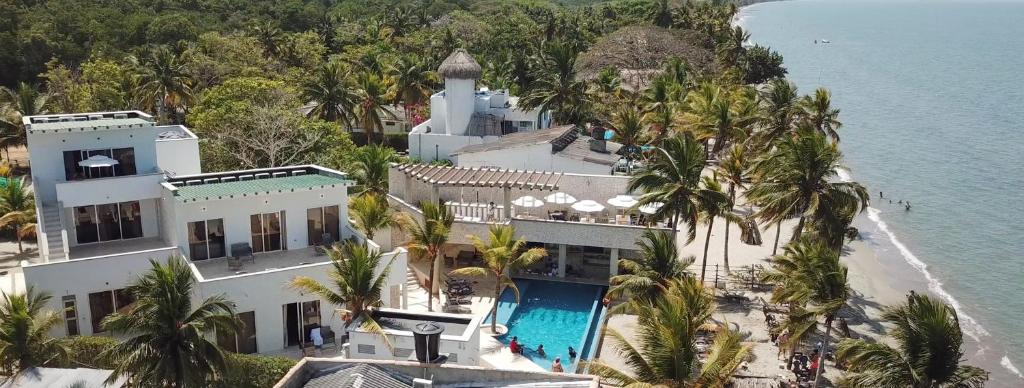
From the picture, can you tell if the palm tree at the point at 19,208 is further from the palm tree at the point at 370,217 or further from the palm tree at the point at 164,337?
the palm tree at the point at 164,337

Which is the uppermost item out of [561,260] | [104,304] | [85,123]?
[85,123]

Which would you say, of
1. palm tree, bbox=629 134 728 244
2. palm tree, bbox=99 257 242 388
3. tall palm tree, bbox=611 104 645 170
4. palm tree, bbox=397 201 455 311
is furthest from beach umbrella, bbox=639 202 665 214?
palm tree, bbox=99 257 242 388

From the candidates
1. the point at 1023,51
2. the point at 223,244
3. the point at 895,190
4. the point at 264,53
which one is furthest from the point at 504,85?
the point at 1023,51

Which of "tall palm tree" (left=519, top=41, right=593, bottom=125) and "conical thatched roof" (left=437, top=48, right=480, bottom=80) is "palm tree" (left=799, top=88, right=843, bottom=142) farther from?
"conical thatched roof" (left=437, top=48, right=480, bottom=80)

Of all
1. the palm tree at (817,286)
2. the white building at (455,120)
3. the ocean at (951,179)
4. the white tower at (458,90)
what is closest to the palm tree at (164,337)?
the palm tree at (817,286)

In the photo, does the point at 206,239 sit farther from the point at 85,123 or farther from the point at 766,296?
the point at 766,296

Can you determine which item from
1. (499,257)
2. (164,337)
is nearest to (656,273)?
(499,257)

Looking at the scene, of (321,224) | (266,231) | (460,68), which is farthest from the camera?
(460,68)

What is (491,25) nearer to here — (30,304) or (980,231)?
(980,231)
